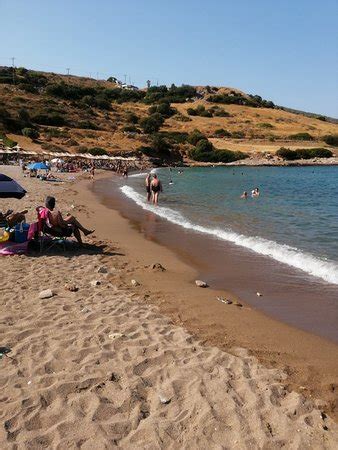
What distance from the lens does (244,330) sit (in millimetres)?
5840

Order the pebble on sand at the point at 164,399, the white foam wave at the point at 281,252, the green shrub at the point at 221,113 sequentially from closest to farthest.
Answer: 1. the pebble on sand at the point at 164,399
2. the white foam wave at the point at 281,252
3. the green shrub at the point at 221,113

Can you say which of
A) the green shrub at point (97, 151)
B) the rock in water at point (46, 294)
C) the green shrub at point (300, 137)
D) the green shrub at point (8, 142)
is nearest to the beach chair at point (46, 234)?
the rock in water at point (46, 294)

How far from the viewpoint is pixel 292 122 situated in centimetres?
10300

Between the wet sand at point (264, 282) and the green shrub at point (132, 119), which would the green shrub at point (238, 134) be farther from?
the wet sand at point (264, 282)

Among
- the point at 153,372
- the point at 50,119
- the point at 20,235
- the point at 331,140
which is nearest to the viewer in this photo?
the point at 153,372

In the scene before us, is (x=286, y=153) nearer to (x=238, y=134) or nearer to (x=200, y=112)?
(x=238, y=134)

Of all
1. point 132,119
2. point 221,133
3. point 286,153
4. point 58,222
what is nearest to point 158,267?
point 58,222

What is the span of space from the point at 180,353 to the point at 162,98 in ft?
380

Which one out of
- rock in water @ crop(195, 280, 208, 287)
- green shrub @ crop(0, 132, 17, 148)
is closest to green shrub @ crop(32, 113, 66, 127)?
green shrub @ crop(0, 132, 17, 148)

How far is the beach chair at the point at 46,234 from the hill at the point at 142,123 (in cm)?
5057

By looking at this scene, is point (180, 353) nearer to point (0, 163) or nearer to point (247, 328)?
point (247, 328)

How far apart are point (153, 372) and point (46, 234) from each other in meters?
5.98

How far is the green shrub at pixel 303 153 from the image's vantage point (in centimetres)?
7700

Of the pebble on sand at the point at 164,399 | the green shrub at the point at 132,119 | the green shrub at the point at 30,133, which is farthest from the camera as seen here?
the green shrub at the point at 132,119
